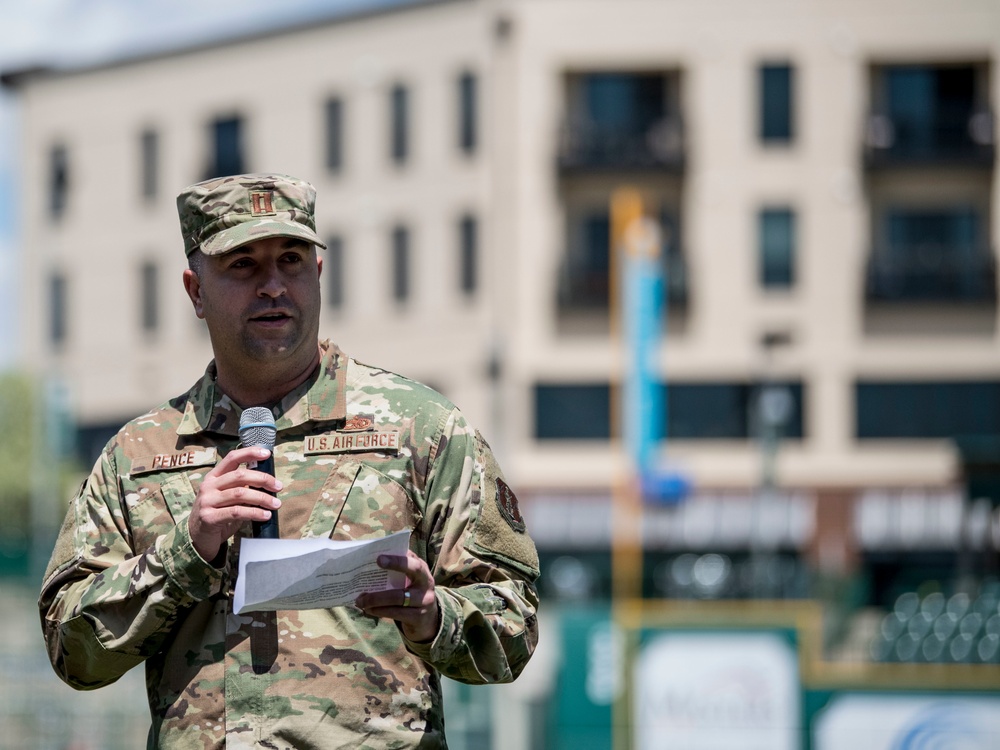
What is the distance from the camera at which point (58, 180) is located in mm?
49031

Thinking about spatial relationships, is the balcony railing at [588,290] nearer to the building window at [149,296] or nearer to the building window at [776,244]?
the building window at [776,244]

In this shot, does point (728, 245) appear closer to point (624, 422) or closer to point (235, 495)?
point (624, 422)

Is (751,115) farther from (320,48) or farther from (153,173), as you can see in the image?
(153,173)

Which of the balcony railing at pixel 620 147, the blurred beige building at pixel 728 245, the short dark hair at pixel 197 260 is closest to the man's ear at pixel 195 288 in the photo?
the short dark hair at pixel 197 260

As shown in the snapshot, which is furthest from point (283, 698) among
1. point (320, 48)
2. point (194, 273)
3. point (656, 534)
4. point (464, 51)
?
point (320, 48)

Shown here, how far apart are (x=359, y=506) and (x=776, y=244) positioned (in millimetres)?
36916

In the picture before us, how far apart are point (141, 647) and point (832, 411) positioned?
36.3m

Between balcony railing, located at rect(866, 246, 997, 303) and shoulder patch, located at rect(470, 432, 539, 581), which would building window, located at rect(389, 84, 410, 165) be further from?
shoulder patch, located at rect(470, 432, 539, 581)

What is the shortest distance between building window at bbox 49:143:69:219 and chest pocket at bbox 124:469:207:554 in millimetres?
46517

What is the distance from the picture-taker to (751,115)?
131 feet

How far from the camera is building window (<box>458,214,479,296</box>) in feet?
132

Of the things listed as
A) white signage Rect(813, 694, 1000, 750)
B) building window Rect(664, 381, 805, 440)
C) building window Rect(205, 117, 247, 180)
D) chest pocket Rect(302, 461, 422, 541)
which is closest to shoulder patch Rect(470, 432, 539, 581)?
chest pocket Rect(302, 461, 422, 541)

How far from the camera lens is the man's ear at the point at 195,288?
3.95m

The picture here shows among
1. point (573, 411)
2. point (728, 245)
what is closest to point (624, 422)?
point (573, 411)
